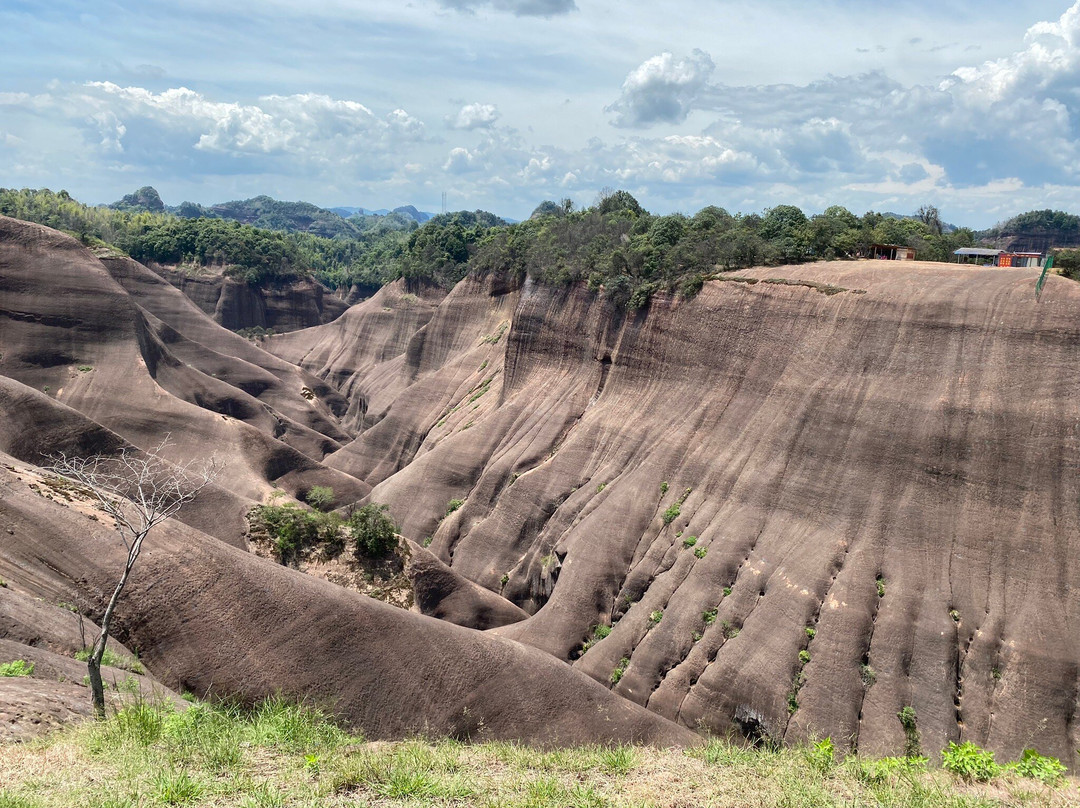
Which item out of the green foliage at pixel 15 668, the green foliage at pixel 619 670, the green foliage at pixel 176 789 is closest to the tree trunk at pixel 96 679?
the green foliage at pixel 15 668

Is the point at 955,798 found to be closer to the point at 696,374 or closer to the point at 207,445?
the point at 696,374

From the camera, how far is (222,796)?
10.9 meters

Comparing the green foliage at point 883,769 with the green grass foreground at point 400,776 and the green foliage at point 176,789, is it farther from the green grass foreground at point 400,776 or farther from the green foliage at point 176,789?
the green foliage at point 176,789

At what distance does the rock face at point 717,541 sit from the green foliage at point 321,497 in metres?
3.53

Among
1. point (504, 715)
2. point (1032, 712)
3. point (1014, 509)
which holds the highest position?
point (1014, 509)

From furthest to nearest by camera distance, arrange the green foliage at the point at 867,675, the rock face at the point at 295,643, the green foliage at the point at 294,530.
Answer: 1. the green foliage at the point at 294,530
2. the green foliage at the point at 867,675
3. the rock face at the point at 295,643

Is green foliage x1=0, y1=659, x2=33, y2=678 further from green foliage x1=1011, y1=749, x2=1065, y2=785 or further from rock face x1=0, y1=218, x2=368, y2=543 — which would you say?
rock face x1=0, y1=218, x2=368, y2=543

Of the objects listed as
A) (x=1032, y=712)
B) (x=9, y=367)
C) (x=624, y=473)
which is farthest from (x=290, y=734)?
(x=9, y=367)

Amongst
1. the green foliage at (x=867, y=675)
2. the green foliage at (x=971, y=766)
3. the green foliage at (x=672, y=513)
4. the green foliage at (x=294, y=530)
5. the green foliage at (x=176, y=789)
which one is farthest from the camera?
the green foliage at (x=672, y=513)

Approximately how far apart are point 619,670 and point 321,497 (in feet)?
76.8

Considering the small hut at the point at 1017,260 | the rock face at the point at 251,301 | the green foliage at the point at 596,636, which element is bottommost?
the green foliage at the point at 596,636

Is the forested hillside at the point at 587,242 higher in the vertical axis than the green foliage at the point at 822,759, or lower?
higher

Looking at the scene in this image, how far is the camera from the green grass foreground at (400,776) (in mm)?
10789

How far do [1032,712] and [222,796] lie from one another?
20.4 m
